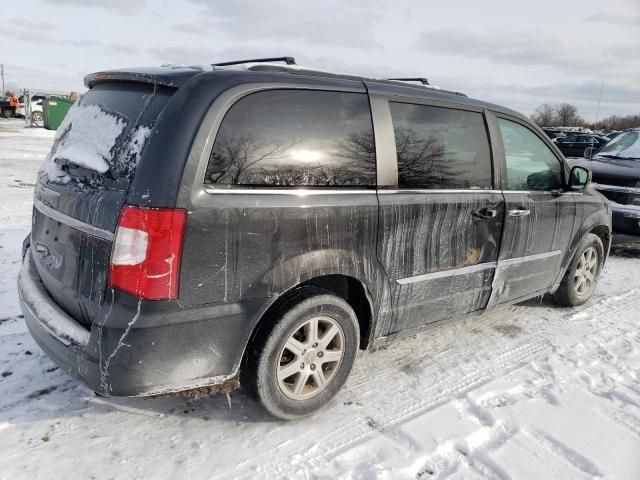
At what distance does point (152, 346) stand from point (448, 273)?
194cm

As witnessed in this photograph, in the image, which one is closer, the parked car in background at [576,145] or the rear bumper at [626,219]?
the rear bumper at [626,219]

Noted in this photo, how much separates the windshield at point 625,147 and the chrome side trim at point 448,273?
5.56 m

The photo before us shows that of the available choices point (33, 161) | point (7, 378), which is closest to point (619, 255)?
point (7, 378)

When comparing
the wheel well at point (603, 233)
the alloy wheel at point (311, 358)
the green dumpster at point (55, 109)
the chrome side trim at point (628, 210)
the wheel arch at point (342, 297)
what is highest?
the green dumpster at point (55, 109)

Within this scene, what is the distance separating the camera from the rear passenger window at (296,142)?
2.36 m

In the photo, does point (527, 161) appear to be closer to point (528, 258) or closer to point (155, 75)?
point (528, 258)

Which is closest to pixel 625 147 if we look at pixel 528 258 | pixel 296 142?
pixel 528 258

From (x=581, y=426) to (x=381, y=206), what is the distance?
1670 millimetres

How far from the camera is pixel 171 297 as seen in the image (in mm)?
2211

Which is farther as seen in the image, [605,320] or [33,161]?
[33,161]

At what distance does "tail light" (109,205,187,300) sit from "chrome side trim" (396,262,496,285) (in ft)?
4.60

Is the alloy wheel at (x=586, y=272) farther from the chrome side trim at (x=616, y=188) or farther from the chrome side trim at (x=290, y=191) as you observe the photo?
the chrome side trim at (x=290, y=191)

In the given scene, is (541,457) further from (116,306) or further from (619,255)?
(619,255)

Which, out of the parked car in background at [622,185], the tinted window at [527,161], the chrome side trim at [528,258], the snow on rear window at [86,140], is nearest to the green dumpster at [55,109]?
the parked car in background at [622,185]
